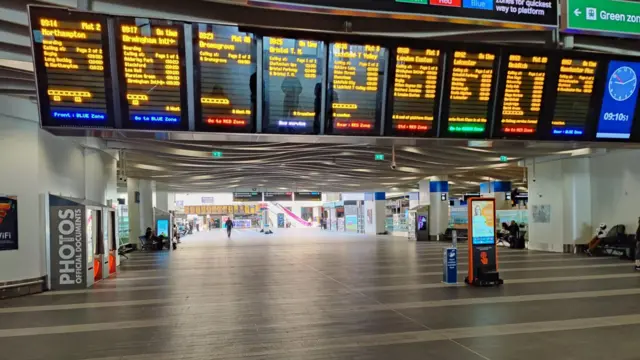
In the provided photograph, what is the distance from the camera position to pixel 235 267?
52.6ft

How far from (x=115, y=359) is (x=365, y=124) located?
451 centimetres

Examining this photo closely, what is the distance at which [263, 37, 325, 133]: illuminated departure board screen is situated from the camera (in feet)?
19.9

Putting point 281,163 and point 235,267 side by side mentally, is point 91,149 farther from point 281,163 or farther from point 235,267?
point 281,163

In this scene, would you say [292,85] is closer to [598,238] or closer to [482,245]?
[482,245]

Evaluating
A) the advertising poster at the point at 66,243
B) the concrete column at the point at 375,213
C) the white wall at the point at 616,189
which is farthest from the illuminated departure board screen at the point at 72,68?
the concrete column at the point at 375,213

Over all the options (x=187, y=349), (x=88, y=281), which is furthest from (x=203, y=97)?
(x=88, y=281)

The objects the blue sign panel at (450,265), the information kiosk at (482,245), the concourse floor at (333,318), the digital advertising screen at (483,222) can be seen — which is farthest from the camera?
the digital advertising screen at (483,222)

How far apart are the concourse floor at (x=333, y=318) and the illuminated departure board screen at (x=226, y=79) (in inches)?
120

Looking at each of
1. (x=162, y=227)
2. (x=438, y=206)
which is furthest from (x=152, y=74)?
(x=438, y=206)

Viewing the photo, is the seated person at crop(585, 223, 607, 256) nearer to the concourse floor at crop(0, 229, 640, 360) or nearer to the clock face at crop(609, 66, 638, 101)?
the concourse floor at crop(0, 229, 640, 360)

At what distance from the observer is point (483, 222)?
11859mm

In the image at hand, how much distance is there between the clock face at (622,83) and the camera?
702cm

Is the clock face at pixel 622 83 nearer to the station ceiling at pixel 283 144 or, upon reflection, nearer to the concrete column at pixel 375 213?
the station ceiling at pixel 283 144

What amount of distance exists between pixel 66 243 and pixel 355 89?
934cm
